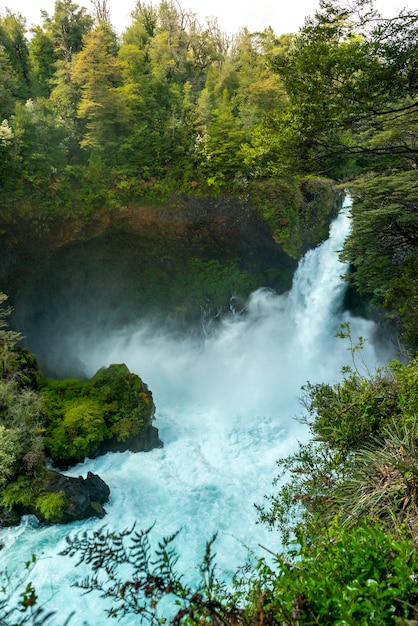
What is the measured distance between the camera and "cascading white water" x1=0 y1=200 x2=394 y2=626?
9.39m

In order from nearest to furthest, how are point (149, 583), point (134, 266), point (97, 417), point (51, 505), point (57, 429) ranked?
point (149, 583) → point (51, 505) → point (57, 429) → point (97, 417) → point (134, 266)

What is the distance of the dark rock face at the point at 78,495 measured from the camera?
980 cm

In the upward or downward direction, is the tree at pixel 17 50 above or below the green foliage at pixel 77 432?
above

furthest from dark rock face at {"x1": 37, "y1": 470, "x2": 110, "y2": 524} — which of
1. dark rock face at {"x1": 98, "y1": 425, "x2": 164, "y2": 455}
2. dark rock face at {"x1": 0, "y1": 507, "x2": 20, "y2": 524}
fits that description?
dark rock face at {"x1": 98, "y1": 425, "x2": 164, "y2": 455}

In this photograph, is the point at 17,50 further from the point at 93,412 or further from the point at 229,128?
the point at 93,412

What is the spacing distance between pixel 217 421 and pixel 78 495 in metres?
6.72

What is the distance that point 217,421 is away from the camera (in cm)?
1560

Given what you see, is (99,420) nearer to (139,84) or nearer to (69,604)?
(69,604)

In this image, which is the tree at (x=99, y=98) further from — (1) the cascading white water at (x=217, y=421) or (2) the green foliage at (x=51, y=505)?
(2) the green foliage at (x=51, y=505)

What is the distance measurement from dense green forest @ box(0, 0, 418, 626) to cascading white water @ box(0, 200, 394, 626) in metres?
0.83

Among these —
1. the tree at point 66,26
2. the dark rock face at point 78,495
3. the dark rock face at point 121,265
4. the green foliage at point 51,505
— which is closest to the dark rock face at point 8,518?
the dark rock face at point 78,495

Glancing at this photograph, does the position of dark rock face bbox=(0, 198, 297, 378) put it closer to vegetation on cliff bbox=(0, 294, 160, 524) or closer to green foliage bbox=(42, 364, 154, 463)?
green foliage bbox=(42, 364, 154, 463)

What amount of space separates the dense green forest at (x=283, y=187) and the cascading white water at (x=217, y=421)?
32.7 inches

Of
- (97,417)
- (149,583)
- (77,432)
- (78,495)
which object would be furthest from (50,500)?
(149,583)
